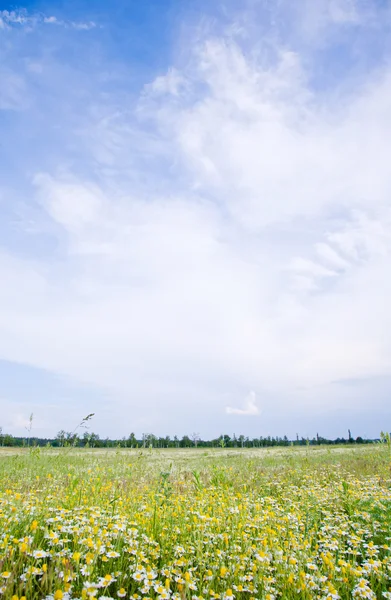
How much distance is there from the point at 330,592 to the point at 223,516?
2.33 meters

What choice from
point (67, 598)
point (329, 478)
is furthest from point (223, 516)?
point (329, 478)

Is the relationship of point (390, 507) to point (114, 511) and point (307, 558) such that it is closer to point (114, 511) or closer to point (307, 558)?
point (307, 558)

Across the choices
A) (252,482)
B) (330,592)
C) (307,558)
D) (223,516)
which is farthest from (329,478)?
(330,592)

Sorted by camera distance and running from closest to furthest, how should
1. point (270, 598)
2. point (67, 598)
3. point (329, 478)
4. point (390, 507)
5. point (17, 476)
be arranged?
point (67, 598) → point (270, 598) → point (390, 507) → point (17, 476) → point (329, 478)

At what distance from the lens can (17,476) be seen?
1081 cm

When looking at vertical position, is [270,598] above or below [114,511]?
below

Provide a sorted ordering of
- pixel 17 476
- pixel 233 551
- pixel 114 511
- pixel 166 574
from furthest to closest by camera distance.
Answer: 1. pixel 17 476
2. pixel 114 511
3. pixel 233 551
4. pixel 166 574

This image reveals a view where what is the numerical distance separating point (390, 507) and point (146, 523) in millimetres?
4706

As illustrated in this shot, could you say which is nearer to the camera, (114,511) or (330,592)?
(330,592)

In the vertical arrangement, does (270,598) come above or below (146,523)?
below

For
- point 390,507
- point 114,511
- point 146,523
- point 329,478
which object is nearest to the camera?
point 146,523

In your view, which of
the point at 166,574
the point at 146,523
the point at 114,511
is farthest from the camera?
the point at 114,511

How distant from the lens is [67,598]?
3.17 m

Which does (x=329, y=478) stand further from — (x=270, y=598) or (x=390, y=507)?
(x=270, y=598)
